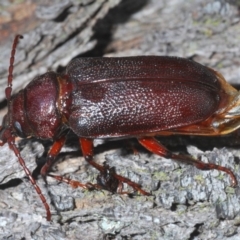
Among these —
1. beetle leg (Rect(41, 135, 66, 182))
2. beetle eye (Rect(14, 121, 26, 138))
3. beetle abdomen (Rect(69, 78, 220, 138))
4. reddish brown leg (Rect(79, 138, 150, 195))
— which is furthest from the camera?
beetle eye (Rect(14, 121, 26, 138))

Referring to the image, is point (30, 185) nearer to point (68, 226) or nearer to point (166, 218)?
point (68, 226)

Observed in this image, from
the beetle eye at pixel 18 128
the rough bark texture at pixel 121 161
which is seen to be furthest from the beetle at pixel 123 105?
the rough bark texture at pixel 121 161

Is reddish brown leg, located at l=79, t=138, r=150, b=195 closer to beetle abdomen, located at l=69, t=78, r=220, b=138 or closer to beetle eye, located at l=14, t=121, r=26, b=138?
beetle abdomen, located at l=69, t=78, r=220, b=138

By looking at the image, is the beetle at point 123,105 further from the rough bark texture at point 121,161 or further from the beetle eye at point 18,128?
the rough bark texture at point 121,161

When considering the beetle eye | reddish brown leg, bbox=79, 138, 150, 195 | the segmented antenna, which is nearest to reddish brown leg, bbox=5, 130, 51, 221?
the segmented antenna

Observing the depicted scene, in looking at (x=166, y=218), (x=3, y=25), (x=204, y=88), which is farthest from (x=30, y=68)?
(x=166, y=218)
